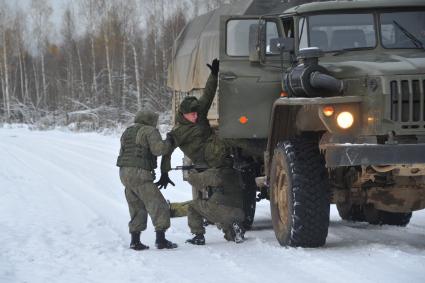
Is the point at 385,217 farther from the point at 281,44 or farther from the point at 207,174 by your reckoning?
the point at 281,44

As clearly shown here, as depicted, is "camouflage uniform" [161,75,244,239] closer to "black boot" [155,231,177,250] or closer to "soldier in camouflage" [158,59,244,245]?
"soldier in camouflage" [158,59,244,245]

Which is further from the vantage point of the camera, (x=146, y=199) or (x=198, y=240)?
(x=198, y=240)

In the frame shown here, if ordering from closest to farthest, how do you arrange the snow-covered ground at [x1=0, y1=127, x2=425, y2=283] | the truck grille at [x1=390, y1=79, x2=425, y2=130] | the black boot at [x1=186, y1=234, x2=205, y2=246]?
the snow-covered ground at [x1=0, y1=127, x2=425, y2=283] < the truck grille at [x1=390, y1=79, x2=425, y2=130] < the black boot at [x1=186, y1=234, x2=205, y2=246]

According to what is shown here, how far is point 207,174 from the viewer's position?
7.23 metres

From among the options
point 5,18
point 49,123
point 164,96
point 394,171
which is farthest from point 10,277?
point 5,18

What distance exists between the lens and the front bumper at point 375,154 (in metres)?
5.33

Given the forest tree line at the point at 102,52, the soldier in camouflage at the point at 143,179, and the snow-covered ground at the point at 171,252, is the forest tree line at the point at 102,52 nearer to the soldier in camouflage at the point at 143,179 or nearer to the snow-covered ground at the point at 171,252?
the snow-covered ground at the point at 171,252

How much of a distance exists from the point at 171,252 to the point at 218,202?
87cm

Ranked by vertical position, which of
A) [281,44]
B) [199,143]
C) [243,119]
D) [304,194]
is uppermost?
[281,44]

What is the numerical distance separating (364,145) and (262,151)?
7.15 feet

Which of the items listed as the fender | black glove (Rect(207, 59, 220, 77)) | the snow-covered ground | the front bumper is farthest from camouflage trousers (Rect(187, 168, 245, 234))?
the front bumper

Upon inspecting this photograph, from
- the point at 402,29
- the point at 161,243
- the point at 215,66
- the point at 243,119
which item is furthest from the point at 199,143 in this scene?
the point at 402,29

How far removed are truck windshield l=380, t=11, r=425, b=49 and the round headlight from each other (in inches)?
53.4

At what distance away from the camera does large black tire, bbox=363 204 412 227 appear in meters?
7.78
